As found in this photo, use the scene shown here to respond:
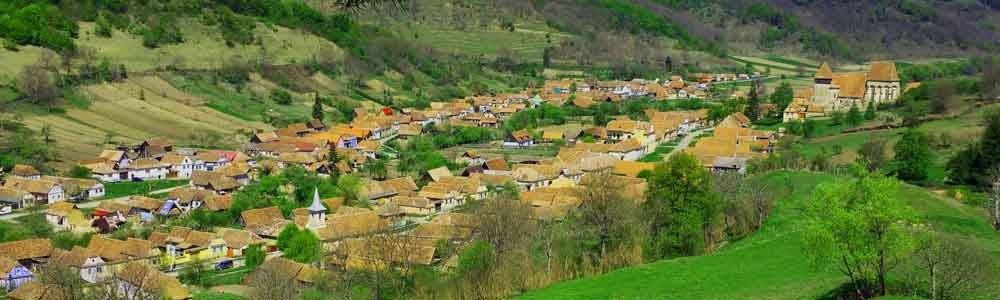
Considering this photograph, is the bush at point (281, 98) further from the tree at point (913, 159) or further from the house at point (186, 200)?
the tree at point (913, 159)

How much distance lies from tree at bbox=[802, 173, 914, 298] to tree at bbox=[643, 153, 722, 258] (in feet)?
30.4

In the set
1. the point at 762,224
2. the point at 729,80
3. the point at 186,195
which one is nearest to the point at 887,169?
the point at 762,224

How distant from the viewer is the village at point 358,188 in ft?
89.2

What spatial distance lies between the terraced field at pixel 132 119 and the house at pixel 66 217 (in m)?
10.3

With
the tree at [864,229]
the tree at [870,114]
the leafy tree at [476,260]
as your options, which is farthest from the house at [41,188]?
the tree at [870,114]

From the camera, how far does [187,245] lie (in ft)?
99.5

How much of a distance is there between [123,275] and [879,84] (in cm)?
4858

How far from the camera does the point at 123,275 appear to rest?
24.9m

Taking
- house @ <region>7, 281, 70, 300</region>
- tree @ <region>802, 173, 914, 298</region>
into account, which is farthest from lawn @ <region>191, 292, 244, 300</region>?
tree @ <region>802, 173, 914, 298</region>

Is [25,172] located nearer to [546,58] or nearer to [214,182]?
[214,182]

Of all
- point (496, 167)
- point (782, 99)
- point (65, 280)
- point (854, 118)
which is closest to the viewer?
point (65, 280)

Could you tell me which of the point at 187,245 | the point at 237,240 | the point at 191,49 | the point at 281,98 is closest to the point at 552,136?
the point at 281,98

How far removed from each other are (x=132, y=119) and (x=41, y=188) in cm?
1964

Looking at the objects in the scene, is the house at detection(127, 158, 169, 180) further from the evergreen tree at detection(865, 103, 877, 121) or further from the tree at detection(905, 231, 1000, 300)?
the tree at detection(905, 231, 1000, 300)
